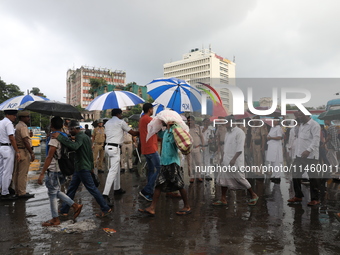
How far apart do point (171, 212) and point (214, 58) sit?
12614 centimetres

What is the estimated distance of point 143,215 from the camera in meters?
5.07

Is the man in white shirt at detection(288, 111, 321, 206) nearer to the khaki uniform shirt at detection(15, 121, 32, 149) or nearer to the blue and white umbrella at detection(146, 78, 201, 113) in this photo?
the blue and white umbrella at detection(146, 78, 201, 113)

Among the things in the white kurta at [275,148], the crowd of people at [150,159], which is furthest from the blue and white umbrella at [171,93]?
the white kurta at [275,148]

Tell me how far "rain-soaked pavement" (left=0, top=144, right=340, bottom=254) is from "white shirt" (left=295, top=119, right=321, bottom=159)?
109cm

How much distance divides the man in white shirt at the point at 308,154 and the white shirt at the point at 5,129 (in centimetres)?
593

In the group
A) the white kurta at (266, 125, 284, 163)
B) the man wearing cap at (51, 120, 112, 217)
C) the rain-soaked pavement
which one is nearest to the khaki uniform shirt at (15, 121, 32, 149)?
the rain-soaked pavement

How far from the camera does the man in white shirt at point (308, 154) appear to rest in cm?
561

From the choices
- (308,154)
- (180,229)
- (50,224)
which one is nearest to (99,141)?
(50,224)

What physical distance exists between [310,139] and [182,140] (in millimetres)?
2773

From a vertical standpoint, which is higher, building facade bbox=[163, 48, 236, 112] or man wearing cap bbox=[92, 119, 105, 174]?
building facade bbox=[163, 48, 236, 112]

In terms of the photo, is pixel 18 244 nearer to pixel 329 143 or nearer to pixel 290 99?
pixel 290 99

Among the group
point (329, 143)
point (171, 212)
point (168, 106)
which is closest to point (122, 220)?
point (171, 212)

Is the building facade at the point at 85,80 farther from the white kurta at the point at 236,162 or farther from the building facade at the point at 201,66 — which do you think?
the white kurta at the point at 236,162

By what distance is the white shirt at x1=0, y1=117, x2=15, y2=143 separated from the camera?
19.8ft
